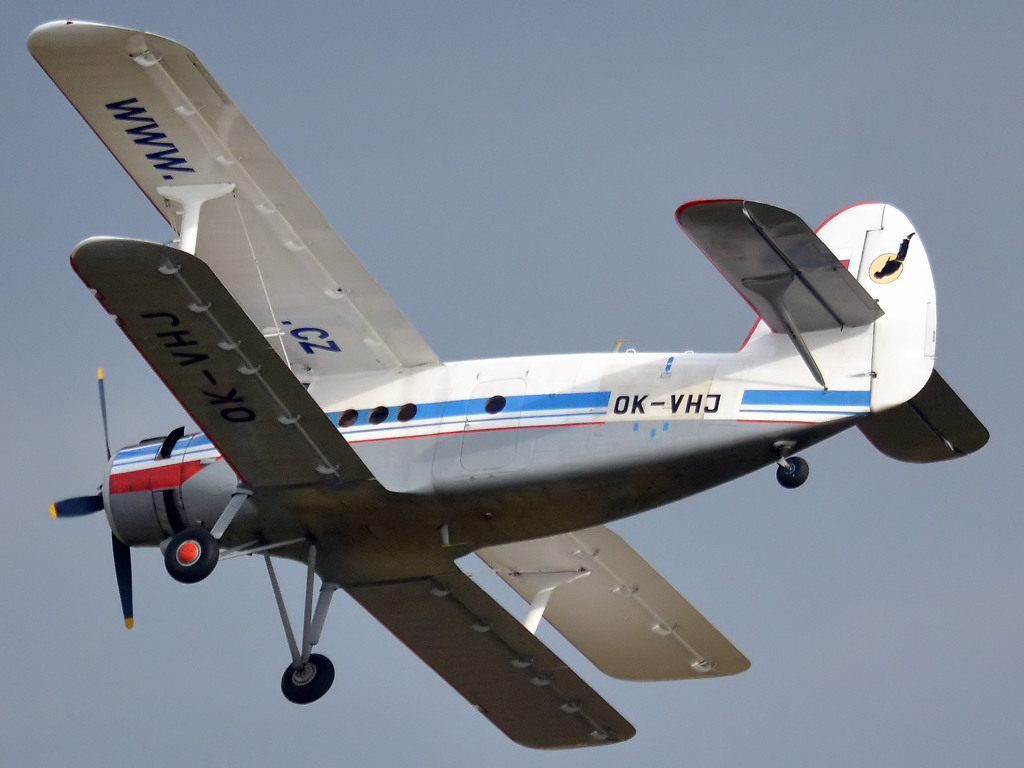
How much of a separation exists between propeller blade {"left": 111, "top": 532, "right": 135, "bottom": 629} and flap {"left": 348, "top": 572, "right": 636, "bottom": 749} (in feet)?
10.1

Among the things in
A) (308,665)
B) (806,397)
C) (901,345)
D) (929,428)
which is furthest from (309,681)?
(901,345)

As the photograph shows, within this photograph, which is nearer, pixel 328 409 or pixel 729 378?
pixel 729 378

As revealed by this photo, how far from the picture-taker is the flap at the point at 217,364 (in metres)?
20.9

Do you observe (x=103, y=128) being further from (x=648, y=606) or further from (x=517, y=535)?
(x=648, y=606)

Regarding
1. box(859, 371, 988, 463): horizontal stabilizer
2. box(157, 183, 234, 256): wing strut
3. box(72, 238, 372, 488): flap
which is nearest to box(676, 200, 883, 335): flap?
box(859, 371, 988, 463): horizontal stabilizer

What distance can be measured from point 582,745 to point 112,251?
1034cm

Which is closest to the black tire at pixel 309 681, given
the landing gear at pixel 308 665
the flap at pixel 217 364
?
the landing gear at pixel 308 665

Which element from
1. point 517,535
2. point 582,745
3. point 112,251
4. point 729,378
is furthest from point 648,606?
point 112,251

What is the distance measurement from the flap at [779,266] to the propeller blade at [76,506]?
9.49 meters

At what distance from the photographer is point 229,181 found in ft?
82.2

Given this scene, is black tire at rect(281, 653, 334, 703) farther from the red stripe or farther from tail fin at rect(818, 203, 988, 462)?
tail fin at rect(818, 203, 988, 462)

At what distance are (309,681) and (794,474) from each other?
7188 mm

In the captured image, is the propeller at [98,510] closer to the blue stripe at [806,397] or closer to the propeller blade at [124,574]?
the propeller blade at [124,574]

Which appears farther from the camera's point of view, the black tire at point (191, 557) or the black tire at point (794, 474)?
the black tire at point (191, 557)
